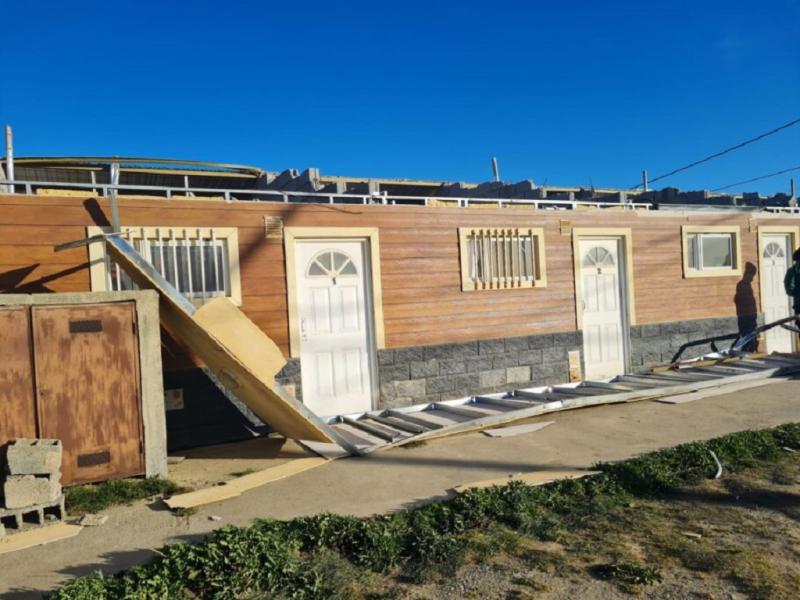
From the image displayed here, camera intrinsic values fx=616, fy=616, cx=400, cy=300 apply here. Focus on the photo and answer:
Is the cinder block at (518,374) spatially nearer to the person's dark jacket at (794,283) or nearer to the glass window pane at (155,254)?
the glass window pane at (155,254)

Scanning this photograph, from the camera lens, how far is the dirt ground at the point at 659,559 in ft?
10.5

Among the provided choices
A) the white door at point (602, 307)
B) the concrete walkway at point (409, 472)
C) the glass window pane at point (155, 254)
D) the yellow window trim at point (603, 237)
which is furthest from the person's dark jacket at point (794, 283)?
the glass window pane at point (155, 254)

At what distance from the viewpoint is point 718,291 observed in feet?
37.0

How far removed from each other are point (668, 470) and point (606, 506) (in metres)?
1.00

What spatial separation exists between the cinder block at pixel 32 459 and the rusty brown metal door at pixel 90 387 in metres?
0.49

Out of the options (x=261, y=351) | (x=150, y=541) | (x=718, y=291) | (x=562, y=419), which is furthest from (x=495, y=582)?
(x=718, y=291)

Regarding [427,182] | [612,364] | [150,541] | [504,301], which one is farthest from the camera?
[427,182]

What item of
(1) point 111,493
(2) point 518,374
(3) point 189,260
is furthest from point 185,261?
(2) point 518,374

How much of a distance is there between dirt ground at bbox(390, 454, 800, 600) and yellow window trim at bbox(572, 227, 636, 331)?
5.47 meters

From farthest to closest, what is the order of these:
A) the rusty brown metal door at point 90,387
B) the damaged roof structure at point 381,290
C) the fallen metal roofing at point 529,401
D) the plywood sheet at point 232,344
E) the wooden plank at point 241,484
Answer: the fallen metal roofing at point 529,401 → the damaged roof structure at point 381,290 → the plywood sheet at point 232,344 → the rusty brown metal door at point 90,387 → the wooden plank at point 241,484

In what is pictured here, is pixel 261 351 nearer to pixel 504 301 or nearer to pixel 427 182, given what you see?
pixel 504 301

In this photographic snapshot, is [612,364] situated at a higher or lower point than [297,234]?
lower

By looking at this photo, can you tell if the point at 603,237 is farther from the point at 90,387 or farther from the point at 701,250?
the point at 90,387

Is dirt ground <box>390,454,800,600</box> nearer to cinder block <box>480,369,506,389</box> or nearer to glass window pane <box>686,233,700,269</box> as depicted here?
cinder block <box>480,369,506,389</box>
